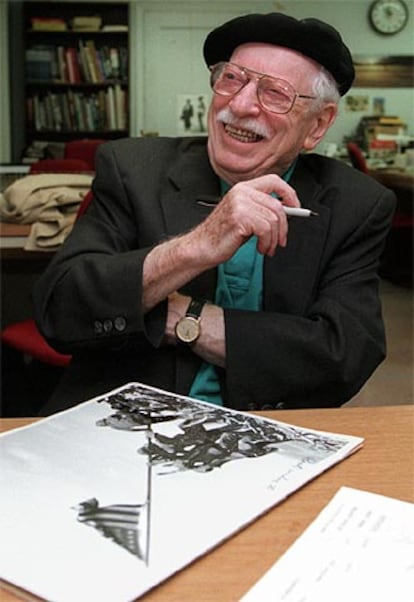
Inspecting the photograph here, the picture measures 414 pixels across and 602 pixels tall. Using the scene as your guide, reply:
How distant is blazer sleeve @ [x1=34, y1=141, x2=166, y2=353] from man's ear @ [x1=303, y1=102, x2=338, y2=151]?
0.29m

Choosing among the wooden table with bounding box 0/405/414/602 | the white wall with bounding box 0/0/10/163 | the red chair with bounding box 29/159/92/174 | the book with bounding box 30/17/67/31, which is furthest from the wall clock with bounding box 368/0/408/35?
the wooden table with bounding box 0/405/414/602

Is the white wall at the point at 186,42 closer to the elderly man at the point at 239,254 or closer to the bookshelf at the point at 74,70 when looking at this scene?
the bookshelf at the point at 74,70

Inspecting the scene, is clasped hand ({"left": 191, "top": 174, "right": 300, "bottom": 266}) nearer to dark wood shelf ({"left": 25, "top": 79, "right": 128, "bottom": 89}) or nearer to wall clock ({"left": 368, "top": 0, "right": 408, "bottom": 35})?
dark wood shelf ({"left": 25, "top": 79, "right": 128, "bottom": 89})

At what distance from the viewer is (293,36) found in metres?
1.22

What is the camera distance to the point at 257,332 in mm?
1157

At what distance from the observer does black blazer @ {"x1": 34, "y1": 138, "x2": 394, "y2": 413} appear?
3.78ft

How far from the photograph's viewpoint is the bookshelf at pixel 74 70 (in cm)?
653

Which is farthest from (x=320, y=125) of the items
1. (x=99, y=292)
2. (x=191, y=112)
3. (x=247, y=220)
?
(x=191, y=112)

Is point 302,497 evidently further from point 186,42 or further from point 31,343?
point 186,42

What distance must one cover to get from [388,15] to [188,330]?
256 inches

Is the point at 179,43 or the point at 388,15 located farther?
the point at 388,15

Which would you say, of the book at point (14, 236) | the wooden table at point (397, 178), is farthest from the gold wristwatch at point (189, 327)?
the wooden table at point (397, 178)

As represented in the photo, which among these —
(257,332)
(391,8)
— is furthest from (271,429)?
(391,8)

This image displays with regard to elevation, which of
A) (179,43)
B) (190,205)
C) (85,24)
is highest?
(85,24)
